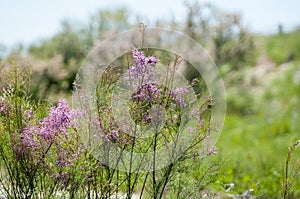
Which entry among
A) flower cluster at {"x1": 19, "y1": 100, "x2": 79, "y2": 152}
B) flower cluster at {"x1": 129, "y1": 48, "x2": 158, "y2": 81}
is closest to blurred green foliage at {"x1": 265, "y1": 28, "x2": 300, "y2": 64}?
flower cluster at {"x1": 129, "y1": 48, "x2": 158, "y2": 81}

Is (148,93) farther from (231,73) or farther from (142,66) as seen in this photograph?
(231,73)

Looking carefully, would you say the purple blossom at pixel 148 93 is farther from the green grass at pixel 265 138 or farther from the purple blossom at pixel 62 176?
the green grass at pixel 265 138

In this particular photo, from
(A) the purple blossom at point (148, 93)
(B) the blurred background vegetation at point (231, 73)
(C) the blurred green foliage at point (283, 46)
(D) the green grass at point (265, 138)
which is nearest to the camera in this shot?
(A) the purple blossom at point (148, 93)

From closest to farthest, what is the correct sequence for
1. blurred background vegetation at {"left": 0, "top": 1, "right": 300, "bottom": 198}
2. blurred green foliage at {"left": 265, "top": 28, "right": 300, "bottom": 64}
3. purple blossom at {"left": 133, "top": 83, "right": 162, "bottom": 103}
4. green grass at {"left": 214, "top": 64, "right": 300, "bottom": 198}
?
1. purple blossom at {"left": 133, "top": 83, "right": 162, "bottom": 103}
2. green grass at {"left": 214, "top": 64, "right": 300, "bottom": 198}
3. blurred background vegetation at {"left": 0, "top": 1, "right": 300, "bottom": 198}
4. blurred green foliage at {"left": 265, "top": 28, "right": 300, "bottom": 64}

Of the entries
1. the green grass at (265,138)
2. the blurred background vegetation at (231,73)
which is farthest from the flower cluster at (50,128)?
the blurred background vegetation at (231,73)

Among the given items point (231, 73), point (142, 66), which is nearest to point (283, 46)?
point (231, 73)

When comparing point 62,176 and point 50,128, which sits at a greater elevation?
point 50,128

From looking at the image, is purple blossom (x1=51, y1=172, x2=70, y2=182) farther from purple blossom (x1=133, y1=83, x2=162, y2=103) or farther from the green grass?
the green grass

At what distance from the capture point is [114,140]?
136 inches

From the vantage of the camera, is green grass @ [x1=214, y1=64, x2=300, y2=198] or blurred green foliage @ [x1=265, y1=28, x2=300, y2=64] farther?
blurred green foliage @ [x1=265, y1=28, x2=300, y2=64]

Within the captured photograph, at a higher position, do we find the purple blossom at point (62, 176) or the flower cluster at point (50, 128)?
A: the flower cluster at point (50, 128)

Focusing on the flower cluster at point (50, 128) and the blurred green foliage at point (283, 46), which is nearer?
the flower cluster at point (50, 128)

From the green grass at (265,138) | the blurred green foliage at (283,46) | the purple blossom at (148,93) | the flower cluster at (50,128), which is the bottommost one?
the flower cluster at (50,128)

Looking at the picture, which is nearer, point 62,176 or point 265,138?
point 62,176
